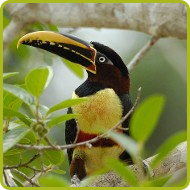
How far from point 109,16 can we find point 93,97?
525mm

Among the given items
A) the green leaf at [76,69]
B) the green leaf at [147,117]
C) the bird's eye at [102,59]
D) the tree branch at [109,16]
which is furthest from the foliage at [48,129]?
the tree branch at [109,16]

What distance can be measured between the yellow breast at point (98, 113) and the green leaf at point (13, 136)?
609mm

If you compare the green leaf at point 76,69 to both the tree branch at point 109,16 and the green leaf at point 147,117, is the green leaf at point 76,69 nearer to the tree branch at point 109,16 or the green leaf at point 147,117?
the tree branch at point 109,16

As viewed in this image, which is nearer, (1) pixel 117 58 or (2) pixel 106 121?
(2) pixel 106 121

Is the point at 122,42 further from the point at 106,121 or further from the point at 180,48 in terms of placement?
the point at 106,121

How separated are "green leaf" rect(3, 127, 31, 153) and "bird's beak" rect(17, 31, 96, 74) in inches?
21.9

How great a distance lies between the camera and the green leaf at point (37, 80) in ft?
6.59

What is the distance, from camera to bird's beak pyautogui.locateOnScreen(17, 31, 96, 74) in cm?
268

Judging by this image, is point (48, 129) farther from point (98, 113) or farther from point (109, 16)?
point (109, 16)

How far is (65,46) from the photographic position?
279cm

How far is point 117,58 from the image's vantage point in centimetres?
292

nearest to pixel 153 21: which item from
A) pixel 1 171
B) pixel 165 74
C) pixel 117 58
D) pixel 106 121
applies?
pixel 117 58

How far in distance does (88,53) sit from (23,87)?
2.15 feet

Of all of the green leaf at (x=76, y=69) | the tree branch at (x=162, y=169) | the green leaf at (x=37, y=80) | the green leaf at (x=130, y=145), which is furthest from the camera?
the green leaf at (x=76, y=69)
